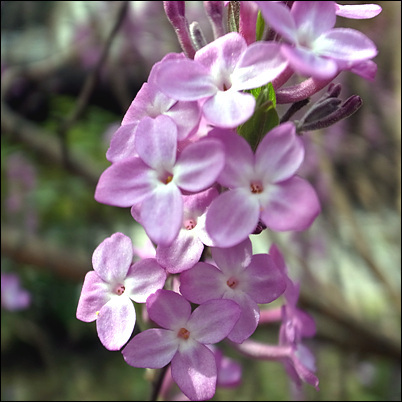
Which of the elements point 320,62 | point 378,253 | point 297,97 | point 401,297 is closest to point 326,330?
point 401,297

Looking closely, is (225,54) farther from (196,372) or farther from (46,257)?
(46,257)

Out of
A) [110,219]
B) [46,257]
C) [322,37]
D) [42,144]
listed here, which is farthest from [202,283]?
[110,219]

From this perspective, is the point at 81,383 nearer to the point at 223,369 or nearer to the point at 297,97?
the point at 223,369

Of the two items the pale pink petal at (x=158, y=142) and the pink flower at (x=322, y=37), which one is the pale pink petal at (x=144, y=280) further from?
the pink flower at (x=322, y=37)

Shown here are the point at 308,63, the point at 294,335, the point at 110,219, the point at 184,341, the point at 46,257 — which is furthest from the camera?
the point at 110,219

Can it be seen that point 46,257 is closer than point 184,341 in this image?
No

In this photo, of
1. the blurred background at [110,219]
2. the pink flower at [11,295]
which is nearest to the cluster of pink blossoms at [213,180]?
the blurred background at [110,219]
